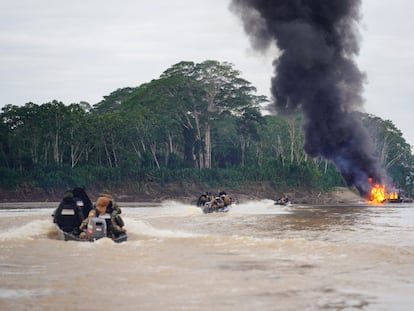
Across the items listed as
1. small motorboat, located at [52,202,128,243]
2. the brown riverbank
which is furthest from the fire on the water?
small motorboat, located at [52,202,128,243]

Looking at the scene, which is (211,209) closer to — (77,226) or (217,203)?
(217,203)

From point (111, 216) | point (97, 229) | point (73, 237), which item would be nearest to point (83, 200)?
point (111, 216)

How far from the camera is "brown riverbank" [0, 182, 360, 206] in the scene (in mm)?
75062

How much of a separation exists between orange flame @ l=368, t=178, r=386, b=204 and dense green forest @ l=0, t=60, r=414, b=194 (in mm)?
22145

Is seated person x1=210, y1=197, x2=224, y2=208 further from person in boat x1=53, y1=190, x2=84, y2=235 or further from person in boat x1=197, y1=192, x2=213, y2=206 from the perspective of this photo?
person in boat x1=53, y1=190, x2=84, y2=235

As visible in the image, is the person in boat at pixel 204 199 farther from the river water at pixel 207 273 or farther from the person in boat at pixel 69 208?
the river water at pixel 207 273

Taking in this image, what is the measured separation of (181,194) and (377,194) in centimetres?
2503

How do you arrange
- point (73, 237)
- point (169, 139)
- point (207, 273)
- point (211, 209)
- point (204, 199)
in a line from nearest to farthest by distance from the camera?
point (207, 273) → point (73, 237) → point (211, 209) → point (204, 199) → point (169, 139)

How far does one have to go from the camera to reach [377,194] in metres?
70.4

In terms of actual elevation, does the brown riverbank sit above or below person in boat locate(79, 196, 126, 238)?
above

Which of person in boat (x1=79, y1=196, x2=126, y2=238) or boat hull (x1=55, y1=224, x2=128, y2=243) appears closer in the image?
boat hull (x1=55, y1=224, x2=128, y2=243)

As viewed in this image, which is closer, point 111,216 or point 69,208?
point 111,216

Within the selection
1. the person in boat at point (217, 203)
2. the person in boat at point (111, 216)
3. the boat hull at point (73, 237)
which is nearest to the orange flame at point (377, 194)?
the person in boat at point (217, 203)

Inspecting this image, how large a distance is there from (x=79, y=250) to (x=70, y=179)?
5433 centimetres
